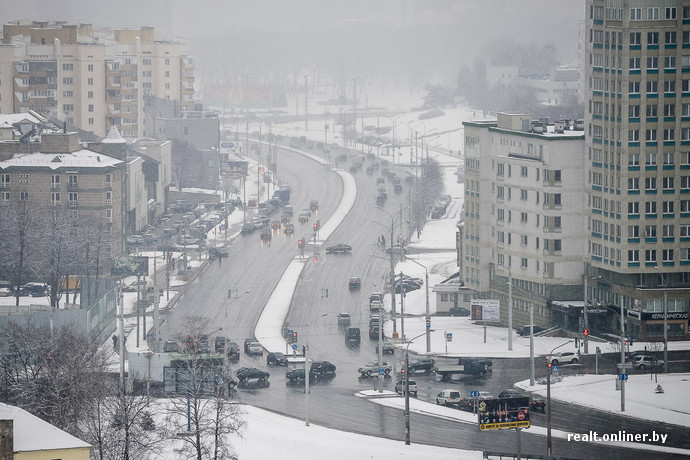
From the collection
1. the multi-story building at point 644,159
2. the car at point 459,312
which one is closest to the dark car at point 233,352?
the car at point 459,312

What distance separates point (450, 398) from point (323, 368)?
44.9 feet

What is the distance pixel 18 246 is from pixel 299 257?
32.0 metres

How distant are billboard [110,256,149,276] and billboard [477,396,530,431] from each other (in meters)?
69.5

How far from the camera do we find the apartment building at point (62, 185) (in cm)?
16538

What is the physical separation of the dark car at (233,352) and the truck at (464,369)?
15837 millimetres

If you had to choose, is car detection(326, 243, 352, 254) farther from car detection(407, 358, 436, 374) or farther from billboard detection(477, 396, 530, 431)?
billboard detection(477, 396, 530, 431)

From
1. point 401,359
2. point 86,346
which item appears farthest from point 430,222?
point 86,346

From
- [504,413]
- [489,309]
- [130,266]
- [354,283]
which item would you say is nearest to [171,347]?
[489,309]

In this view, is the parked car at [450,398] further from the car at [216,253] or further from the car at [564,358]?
the car at [216,253]

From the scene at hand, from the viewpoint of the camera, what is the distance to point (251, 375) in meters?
116

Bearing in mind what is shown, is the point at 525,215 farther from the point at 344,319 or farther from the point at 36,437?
the point at 36,437

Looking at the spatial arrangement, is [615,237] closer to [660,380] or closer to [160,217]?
[660,380]

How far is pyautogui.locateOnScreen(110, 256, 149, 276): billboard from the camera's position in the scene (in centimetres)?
15788

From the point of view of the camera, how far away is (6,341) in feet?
393
